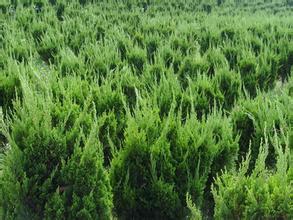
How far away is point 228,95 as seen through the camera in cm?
676

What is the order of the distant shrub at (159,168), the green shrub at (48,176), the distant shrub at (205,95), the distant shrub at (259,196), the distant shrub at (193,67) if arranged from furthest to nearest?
1. the distant shrub at (193,67)
2. the distant shrub at (205,95)
3. the distant shrub at (159,168)
4. the green shrub at (48,176)
5. the distant shrub at (259,196)

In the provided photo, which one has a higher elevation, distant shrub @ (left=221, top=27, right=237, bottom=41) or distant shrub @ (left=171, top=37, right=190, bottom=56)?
distant shrub @ (left=171, top=37, right=190, bottom=56)

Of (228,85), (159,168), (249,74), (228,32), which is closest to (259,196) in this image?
(159,168)

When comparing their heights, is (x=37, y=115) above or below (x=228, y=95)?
above

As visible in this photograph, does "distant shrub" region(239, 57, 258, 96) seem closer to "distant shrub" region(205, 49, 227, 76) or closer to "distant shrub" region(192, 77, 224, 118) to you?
"distant shrub" region(205, 49, 227, 76)

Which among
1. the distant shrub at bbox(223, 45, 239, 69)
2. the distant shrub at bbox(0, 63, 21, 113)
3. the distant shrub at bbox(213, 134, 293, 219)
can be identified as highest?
the distant shrub at bbox(0, 63, 21, 113)

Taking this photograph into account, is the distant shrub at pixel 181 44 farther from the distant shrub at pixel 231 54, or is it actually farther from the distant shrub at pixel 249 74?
the distant shrub at pixel 249 74

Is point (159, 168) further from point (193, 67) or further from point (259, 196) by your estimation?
point (193, 67)

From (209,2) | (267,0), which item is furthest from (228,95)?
(267,0)

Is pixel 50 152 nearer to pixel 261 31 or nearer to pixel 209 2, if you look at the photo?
pixel 261 31

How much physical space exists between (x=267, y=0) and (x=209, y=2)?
861cm

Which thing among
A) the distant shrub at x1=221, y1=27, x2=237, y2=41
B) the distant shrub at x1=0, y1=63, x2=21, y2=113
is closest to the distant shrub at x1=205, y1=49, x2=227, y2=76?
the distant shrub at x1=0, y1=63, x2=21, y2=113

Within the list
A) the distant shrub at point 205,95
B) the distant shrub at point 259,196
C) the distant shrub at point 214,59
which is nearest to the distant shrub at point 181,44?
the distant shrub at point 214,59

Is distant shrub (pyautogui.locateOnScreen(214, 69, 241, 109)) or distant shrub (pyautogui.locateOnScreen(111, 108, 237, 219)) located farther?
distant shrub (pyautogui.locateOnScreen(214, 69, 241, 109))
